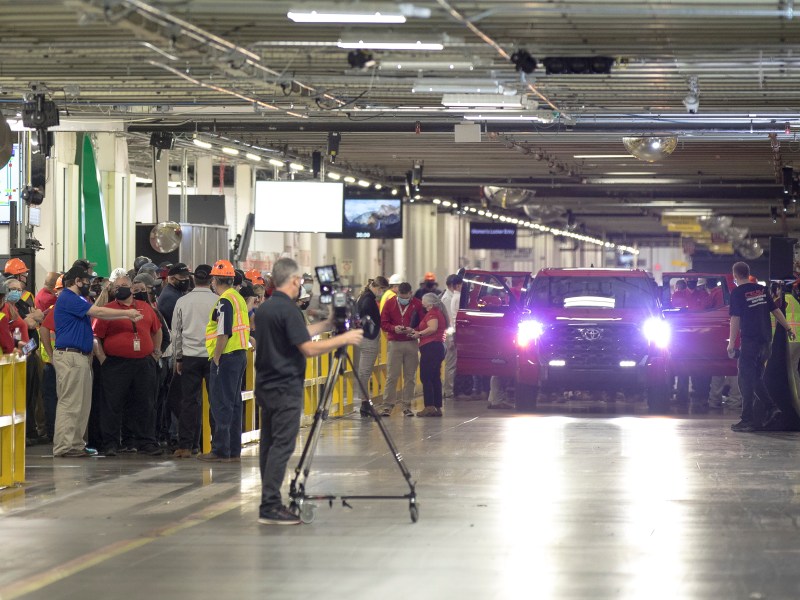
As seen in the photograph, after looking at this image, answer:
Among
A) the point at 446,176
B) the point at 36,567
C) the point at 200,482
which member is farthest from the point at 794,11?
the point at 446,176

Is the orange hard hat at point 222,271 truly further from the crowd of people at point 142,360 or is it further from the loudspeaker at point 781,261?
the loudspeaker at point 781,261

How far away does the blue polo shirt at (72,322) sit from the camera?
13828 millimetres

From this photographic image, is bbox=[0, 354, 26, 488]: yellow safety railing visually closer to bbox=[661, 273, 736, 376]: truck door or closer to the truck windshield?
the truck windshield

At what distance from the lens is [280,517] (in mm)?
9766

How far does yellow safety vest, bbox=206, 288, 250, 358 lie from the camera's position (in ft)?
44.1

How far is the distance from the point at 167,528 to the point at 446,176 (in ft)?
84.3

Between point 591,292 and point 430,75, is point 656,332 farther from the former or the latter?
point 430,75

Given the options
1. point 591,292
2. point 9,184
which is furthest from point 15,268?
point 591,292

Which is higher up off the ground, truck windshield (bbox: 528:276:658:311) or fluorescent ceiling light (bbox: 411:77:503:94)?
fluorescent ceiling light (bbox: 411:77:503:94)

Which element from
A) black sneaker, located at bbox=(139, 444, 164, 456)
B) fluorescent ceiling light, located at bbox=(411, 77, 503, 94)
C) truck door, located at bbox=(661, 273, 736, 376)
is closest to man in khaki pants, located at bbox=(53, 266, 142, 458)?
black sneaker, located at bbox=(139, 444, 164, 456)

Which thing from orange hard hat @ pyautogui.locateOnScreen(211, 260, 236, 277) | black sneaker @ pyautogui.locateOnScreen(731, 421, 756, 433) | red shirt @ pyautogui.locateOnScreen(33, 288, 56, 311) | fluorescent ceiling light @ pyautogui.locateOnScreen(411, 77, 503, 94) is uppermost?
fluorescent ceiling light @ pyautogui.locateOnScreen(411, 77, 503, 94)

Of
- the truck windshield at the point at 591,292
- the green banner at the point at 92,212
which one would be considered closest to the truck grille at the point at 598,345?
the truck windshield at the point at 591,292

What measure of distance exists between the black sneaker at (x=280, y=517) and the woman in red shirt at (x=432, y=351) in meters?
9.42

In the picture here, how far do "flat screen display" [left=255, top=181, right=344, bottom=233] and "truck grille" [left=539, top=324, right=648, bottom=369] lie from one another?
26.2 ft
